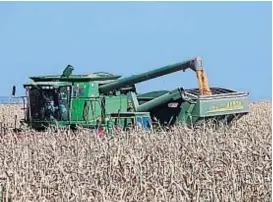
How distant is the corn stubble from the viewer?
5.01 m

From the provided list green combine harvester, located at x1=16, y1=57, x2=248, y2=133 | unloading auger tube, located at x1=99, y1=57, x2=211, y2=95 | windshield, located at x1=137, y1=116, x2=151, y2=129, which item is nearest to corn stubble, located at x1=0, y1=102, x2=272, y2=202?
windshield, located at x1=137, y1=116, x2=151, y2=129

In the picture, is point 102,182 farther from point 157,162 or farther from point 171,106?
point 171,106

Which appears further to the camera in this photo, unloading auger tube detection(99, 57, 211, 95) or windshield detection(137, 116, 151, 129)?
unloading auger tube detection(99, 57, 211, 95)

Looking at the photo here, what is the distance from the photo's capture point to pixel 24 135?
953cm

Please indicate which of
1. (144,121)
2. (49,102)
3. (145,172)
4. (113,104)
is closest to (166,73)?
(113,104)

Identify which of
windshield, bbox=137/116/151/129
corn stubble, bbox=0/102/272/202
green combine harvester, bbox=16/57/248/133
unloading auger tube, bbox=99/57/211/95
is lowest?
corn stubble, bbox=0/102/272/202

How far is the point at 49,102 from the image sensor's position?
12.3 m

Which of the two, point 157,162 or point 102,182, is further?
point 157,162

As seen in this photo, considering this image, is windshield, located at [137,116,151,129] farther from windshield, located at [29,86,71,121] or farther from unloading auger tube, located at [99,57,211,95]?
windshield, located at [29,86,71,121]

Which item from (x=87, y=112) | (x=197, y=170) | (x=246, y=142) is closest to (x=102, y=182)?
(x=197, y=170)

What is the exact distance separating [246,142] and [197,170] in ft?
4.67

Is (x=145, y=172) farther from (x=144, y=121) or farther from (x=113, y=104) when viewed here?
(x=113, y=104)

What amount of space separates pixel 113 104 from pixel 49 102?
128 centimetres

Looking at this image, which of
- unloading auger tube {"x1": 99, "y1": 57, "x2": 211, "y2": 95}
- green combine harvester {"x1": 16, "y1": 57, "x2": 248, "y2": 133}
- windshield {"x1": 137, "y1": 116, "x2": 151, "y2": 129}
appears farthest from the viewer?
unloading auger tube {"x1": 99, "y1": 57, "x2": 211, "y2": 95}
